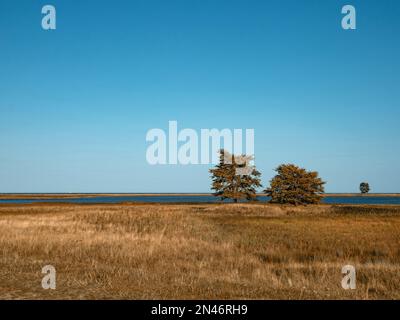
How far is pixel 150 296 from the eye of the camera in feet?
32.0

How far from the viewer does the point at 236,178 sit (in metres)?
81.6

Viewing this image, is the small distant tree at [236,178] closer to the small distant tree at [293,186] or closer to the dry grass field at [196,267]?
the small distant tree at [293,186]

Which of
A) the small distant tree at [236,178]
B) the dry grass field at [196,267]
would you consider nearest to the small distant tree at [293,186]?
the small distant tree at [236,178]

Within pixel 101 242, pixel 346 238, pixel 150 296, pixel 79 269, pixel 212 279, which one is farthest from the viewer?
pixel 346 238

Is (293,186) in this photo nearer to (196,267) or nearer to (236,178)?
(236,178)

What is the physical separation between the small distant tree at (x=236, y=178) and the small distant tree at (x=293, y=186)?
329 inches

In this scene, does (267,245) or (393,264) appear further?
(267,245)

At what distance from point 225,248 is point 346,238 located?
10.2 meters

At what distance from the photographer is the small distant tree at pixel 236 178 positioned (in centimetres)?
8038

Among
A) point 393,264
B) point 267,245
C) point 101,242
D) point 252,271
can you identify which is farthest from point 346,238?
point 101,242

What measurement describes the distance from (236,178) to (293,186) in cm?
1414

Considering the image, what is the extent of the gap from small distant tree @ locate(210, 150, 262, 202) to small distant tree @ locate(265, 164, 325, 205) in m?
8.36

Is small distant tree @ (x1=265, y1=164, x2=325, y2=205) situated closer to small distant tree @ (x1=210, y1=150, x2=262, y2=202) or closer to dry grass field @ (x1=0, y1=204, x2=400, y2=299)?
small distant tree @ (x1=210, y1=150, x2=262, y2=202)
